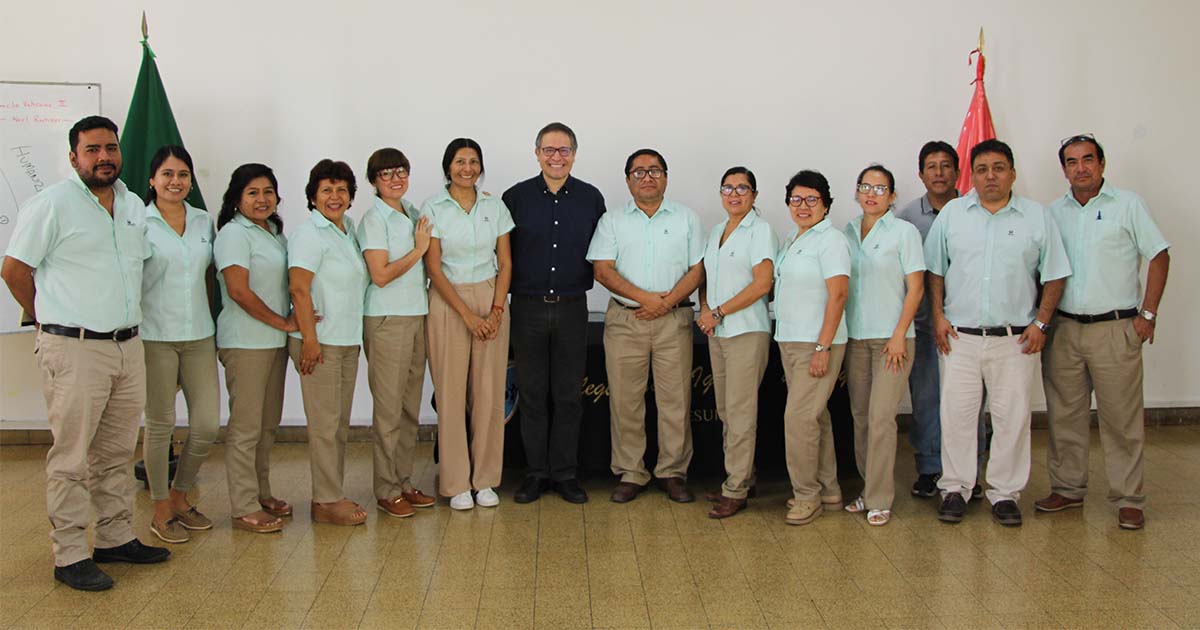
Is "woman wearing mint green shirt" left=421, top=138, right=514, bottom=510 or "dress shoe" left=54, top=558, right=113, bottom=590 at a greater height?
"woman wearing mint green shirt" left=421, top=138, right=514, bottom=510

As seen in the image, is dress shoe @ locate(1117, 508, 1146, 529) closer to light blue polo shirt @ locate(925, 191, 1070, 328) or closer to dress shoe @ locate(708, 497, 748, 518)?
light blue polo shirt @ locate(925, 191, 1070, 328)

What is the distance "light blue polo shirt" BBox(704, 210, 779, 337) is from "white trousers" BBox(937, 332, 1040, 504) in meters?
0.90

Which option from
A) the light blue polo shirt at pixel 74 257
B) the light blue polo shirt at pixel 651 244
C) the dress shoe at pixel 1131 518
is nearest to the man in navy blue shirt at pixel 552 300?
the light blue polo shirt at pixel 651 244

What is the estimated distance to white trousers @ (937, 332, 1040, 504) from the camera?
461 centimetres

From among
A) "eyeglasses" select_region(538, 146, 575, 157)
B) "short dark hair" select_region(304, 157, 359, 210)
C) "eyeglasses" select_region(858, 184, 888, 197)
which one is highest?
"eyeglasses" select_region(538, 146, 575, 157)

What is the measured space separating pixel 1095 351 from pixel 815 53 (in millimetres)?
2556

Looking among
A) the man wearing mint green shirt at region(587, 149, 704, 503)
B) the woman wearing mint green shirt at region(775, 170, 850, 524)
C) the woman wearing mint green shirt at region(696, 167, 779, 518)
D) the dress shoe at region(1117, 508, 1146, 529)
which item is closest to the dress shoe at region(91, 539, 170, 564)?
the man wearing mint green shirt at region(587, 149, 704, 503)

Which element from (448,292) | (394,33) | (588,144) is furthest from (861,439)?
(394,33)

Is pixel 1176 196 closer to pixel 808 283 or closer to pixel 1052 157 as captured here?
pixel 1052 157

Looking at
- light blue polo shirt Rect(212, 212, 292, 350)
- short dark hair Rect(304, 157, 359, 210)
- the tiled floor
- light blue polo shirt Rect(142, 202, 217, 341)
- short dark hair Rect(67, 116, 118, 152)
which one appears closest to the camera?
the tiled floor

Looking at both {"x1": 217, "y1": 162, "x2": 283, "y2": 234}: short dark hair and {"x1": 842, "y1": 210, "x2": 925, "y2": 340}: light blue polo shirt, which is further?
{"x1": 842, "y1": 210, "x2": 925, "y2": 340}: light blue polo shirt

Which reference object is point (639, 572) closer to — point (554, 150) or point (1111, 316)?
point (554, 150)

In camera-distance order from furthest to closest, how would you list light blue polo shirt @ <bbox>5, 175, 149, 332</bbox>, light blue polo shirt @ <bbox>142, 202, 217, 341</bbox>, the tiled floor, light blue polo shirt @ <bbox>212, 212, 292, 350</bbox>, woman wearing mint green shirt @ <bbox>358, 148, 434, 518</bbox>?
woman wearing mint green shirt @ <bbox>358, 148, 434, 518</bbox>, light blue polo shirt @ <bbox>212, 212, 292, 350</bbox>, light blue polo shirt @ <bbox>142, 202, 217, 341</bbox>, light blue polo shirt @ <bbox>5, 175, 149, 332</bbox>, the tiled floor

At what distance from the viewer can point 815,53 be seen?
625 cm
